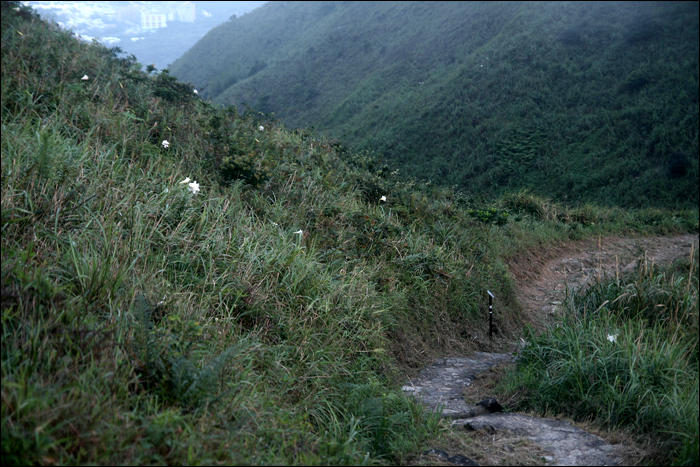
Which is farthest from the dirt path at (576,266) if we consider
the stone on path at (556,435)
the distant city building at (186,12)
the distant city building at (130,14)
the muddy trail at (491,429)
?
the distant city building at (186,12)

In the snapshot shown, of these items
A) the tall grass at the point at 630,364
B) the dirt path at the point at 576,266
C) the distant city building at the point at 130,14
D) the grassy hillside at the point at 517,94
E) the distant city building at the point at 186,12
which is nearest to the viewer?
the tall grass at the point at 630,364

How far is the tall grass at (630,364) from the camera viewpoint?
316cm

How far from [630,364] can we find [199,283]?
11.2 ft

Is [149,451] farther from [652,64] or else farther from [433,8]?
[433,8]

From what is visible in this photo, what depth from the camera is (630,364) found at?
11.7ft

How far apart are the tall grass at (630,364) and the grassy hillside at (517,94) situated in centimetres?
1143

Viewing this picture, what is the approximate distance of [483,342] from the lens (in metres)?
6.07

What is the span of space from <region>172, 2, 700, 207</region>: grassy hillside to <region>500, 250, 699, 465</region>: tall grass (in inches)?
450

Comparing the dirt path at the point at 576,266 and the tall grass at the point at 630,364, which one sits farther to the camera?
the dirt path at the point at 576,266

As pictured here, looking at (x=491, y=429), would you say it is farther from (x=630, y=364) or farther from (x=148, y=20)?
(x=148, y=20)

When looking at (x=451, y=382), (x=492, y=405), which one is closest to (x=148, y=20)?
(x=451, y=382)

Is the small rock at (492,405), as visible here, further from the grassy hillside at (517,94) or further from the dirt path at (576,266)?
the grassy hillside at (517,94)

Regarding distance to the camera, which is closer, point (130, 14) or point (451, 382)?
point (451, 382)

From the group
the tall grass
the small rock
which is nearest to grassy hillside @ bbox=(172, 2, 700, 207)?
the tall grass
